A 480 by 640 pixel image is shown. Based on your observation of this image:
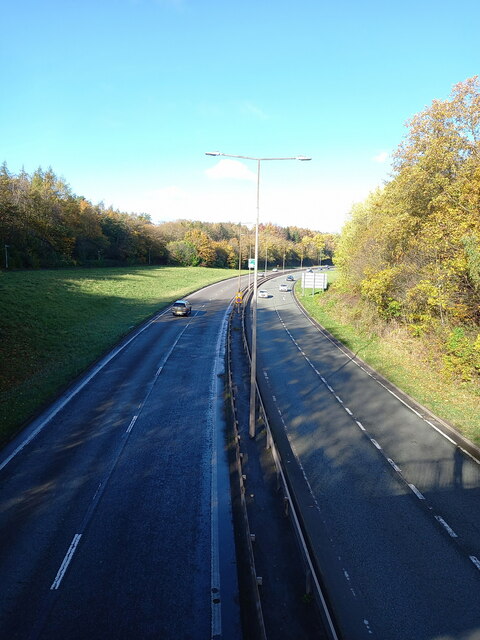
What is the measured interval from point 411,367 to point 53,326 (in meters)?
27.5

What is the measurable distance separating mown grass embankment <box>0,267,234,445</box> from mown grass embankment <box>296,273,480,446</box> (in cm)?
1830

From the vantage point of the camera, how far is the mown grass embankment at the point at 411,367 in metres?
17.3

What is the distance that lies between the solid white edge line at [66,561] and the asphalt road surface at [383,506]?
584cm

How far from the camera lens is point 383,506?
1116 cm

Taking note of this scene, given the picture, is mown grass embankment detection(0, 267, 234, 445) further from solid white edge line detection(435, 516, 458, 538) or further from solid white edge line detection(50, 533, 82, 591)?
solid white edge line detection(435, 516, 458, 538)

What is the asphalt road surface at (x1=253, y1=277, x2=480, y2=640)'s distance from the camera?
7.84 metres

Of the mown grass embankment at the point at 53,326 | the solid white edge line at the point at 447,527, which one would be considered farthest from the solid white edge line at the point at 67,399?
the solid white edge line at the point at 447,527

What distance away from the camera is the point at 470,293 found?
20.1 m

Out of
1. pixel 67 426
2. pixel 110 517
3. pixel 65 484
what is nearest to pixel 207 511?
pixel 110 517

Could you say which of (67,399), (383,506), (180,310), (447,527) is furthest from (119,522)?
(180,310)

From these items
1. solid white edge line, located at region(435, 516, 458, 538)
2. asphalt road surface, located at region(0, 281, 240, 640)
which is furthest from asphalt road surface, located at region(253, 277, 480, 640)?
asphalt road surface, located at region(0, 281, 240, 640)

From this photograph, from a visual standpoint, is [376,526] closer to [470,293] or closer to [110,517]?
[110,517]

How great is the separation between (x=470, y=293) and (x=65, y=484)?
67.2 feet

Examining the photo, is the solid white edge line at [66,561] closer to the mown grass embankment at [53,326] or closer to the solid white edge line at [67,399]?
the solid white edge line at [67,399]
